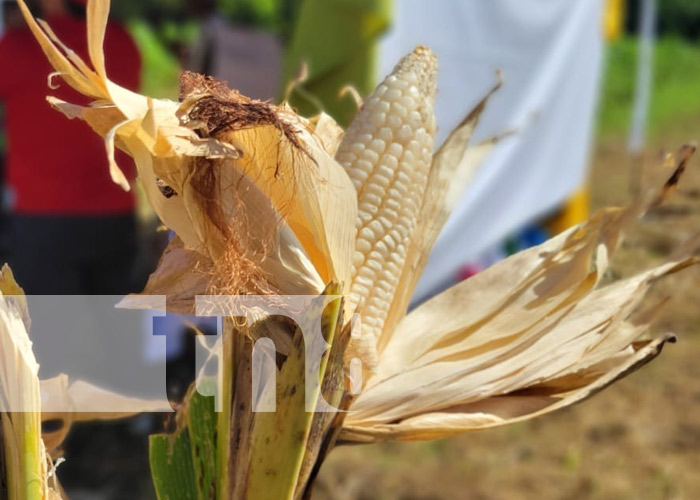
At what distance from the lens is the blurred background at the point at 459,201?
2086 mm

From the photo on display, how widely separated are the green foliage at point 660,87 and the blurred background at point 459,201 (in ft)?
17.3

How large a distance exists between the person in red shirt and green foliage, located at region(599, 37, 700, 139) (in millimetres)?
6164

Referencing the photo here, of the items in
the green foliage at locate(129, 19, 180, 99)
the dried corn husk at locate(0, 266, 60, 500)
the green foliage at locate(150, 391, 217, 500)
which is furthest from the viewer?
the green foliage at locate(129, 19, 180, 99)

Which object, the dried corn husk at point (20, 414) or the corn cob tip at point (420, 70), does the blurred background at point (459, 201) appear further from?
the dried corn husk at point (20, 414)

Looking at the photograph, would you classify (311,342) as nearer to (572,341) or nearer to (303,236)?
(303,236)

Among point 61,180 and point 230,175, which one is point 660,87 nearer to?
point 61,180

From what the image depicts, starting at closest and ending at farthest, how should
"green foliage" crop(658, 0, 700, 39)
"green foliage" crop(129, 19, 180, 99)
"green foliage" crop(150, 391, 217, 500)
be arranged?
Result: "green foliage" crop(150, 391, 217, 500) < "green foliage" crop(129, 19, 180, 99) < "green foliage" crop(658, 0, 700, 39)

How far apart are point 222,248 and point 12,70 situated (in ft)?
5.65

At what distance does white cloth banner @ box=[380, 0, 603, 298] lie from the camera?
7.25 feet

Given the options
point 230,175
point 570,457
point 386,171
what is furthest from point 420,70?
point 570,457

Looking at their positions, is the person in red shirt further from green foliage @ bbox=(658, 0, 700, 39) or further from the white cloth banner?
green foliage @ bbox=(658, 0, 700, 39)

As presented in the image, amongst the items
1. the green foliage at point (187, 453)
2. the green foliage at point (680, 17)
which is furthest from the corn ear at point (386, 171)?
the green foliage at point (680, 17)

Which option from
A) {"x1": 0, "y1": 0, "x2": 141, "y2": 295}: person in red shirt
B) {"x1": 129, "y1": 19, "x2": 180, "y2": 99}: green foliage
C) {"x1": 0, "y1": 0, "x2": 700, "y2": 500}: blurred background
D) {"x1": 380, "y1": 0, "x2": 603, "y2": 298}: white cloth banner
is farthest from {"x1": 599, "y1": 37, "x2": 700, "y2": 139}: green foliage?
{"x1": 0, "y1": 0, "x2": 141, "y2": 295}: person in red shirt

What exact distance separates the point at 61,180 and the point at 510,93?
1.17m
